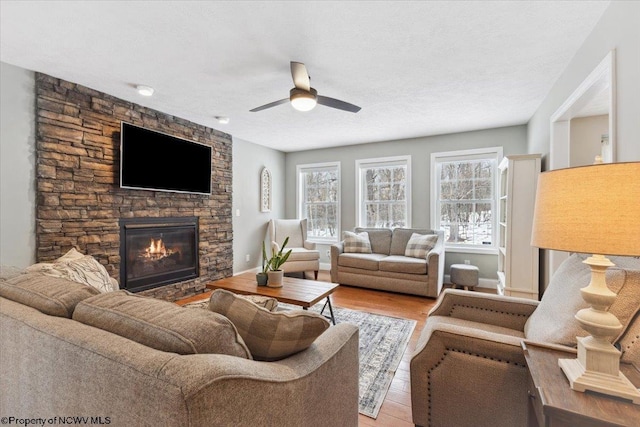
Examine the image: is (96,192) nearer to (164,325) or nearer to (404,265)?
(164,325)

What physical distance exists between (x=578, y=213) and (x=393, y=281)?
10.6 feet

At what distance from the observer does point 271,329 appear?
0.97 m

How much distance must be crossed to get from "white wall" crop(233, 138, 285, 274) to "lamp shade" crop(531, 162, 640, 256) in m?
4.40

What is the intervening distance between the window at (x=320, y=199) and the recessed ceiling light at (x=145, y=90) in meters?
3.29

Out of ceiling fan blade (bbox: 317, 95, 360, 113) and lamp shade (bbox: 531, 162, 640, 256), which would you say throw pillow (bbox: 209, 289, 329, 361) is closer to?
lamp shade (bbox: 531, 162, 640, 256)

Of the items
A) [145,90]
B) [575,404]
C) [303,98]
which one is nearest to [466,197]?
[303,98]

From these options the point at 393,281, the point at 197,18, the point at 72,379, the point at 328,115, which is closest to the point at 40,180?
the point at 197,18

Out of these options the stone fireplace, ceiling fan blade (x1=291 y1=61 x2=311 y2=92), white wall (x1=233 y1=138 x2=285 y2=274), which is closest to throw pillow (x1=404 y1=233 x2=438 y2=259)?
white wall (x1=233 y1=138 x2=285 y2=274)

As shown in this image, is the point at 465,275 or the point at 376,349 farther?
the point at 465,275

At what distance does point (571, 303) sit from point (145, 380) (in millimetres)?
1630

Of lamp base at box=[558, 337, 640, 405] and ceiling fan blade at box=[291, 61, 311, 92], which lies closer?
lamp base at box=[558, 337, 640, 405]

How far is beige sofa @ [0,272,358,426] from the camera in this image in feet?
2.07

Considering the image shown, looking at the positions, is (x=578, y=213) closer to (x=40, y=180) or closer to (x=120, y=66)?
(x=120, y=66)

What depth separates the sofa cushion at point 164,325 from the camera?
79 cm
